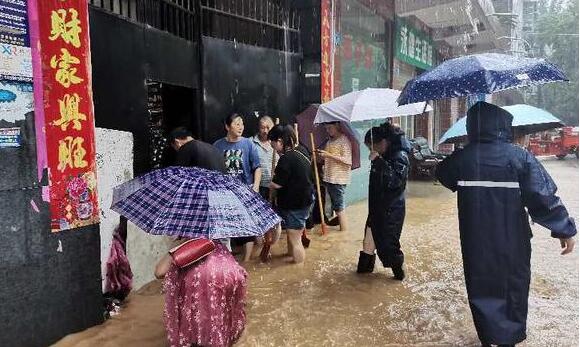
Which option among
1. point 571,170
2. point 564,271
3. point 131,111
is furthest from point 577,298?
point 571,170

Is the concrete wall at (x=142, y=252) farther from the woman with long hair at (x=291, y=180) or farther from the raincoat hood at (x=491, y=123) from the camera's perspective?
the raincoat hood at (x=491, y=123)

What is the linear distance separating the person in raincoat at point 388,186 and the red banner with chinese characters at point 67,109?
2568mm

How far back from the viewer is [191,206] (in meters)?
2.62

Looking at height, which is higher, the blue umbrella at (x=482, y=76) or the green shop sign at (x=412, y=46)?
the green shop sign at (x=412, y=46)

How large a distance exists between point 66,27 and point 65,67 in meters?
0.27

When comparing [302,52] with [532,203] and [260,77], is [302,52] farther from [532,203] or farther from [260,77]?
[532,203]

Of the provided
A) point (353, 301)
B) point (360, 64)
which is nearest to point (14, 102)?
point (353, 301)

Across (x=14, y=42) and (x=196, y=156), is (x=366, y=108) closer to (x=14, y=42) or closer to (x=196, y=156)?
(x=196, y=156)

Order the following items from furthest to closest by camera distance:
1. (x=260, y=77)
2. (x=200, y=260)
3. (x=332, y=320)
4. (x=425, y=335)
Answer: (x=260, y=77), (x=332, y=320), (x=425, y=335), (x=200, y=260)

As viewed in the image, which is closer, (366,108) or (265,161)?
(366,108)

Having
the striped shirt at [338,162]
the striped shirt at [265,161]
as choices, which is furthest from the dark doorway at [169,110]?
the striped shirt at [338,162]

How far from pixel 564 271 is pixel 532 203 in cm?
258

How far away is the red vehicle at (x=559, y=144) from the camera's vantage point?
21062mm

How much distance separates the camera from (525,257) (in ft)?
10.2
